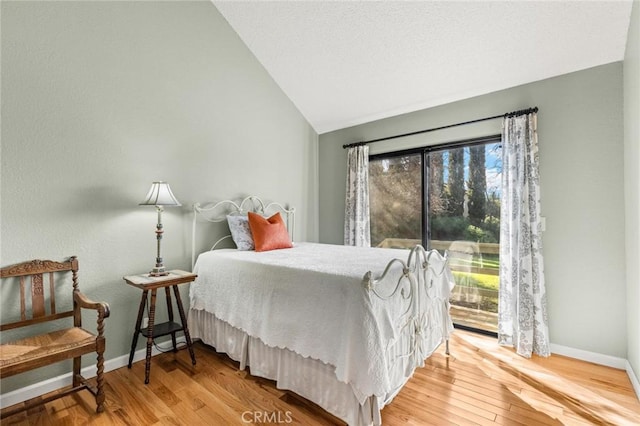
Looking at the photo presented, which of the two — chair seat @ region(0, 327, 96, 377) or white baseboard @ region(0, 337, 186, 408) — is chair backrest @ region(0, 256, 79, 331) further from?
white baseboard @ region(0, 337, 186, 408)

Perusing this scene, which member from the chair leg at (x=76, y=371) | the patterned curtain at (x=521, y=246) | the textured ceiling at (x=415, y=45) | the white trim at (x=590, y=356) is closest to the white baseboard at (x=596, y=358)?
the white trim at (x=590, y=356)

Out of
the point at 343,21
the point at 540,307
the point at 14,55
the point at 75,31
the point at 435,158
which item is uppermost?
the point at 343,21

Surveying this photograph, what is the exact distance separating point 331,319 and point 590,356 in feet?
8.05

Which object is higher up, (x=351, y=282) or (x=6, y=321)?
(x=351, y=282)

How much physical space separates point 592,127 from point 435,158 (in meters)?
1.38

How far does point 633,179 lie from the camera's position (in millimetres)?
2117

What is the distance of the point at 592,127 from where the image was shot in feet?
Result: 8.39

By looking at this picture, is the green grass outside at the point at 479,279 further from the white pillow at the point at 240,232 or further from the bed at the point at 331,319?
the white pillow at the point at 240,232

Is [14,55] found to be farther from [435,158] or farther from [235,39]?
[435,158]

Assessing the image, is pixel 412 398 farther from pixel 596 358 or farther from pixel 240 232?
pixel 240 232

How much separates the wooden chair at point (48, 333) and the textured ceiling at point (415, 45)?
2924 millimetres

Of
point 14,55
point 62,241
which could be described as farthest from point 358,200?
point 14,55

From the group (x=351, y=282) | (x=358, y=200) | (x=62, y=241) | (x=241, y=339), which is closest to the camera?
(x=351, y=282)

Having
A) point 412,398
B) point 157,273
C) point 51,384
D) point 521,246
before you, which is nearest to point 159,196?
point 157,273
